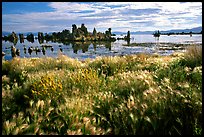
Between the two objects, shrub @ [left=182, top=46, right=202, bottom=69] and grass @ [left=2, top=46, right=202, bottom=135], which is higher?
shrub @ [left=182, top=46, right=202, bottom=69]

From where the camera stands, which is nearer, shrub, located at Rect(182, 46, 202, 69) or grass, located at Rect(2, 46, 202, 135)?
grass, located at Rect(2, 46, 202, 135)

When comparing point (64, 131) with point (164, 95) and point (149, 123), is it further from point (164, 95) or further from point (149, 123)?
point (164, 95)

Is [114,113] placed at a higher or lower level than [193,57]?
lower

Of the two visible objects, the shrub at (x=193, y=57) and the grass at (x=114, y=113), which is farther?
the shrub at (x=193, y=57)

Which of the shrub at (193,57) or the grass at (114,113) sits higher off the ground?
the shrub at (193,57)

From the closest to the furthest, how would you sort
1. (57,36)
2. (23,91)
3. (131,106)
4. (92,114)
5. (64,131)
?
(64,131)
(131,106)
(92,114)
(23,91)
(57,36)

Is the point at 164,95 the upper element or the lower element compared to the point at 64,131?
upper

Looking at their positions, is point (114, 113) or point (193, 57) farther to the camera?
point (193, 57)

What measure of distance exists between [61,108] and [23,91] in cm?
225

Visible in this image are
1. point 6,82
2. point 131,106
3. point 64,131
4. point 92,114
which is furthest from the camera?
point 6,82

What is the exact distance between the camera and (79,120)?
4812 millimetres

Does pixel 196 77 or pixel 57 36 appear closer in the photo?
pixel 196 77

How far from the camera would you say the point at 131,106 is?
4922mm

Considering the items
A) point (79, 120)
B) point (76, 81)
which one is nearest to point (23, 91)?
point (76, 81)
